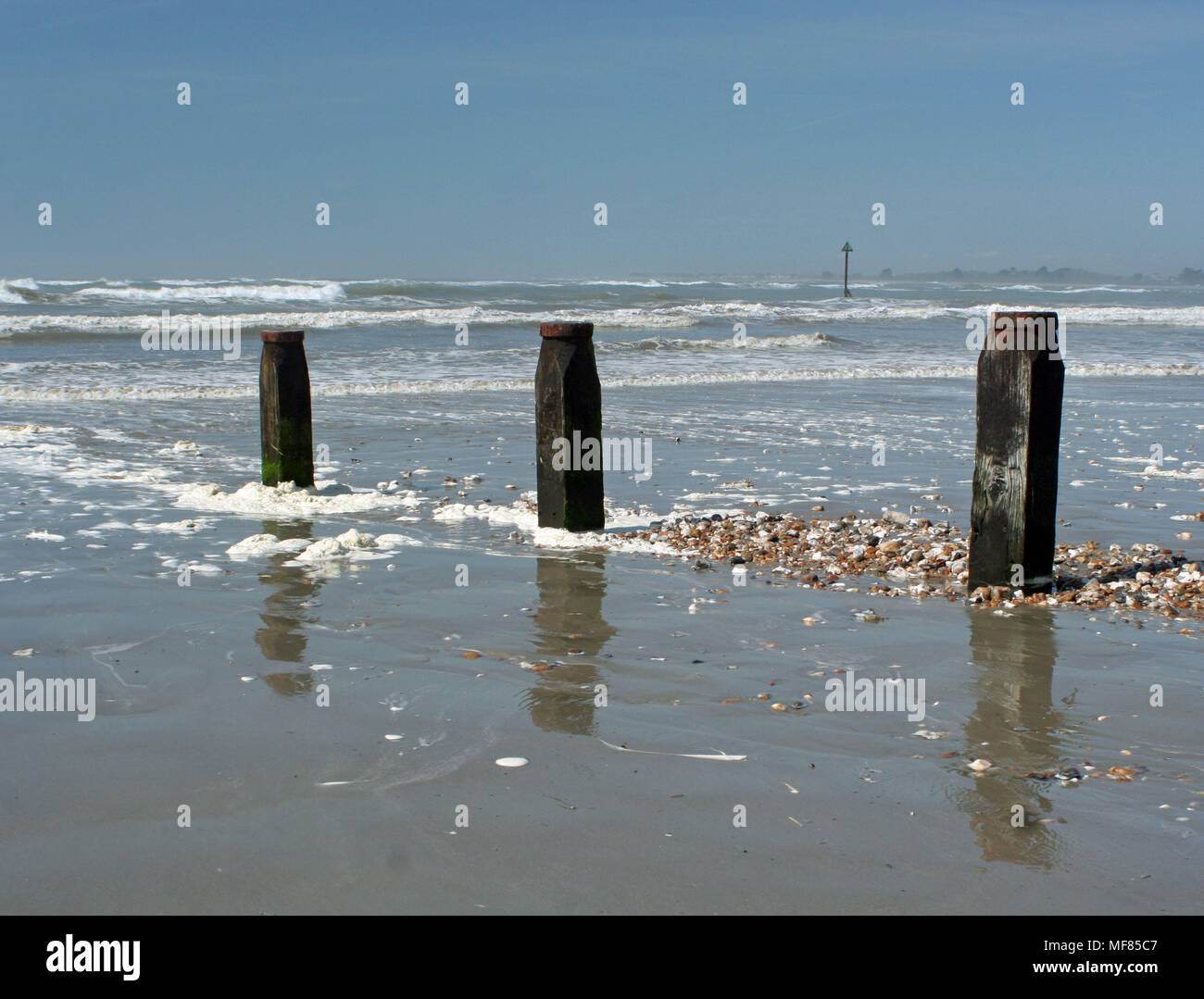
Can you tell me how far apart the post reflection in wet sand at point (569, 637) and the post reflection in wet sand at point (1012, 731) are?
1.39 metres

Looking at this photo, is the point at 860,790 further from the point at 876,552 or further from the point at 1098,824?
the point at 876,552

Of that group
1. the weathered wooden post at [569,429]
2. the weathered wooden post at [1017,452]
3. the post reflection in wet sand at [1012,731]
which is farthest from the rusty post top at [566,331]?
the post reflection in wet sand at [1012,731]

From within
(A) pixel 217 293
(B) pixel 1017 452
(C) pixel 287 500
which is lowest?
(C) pixel 287 500

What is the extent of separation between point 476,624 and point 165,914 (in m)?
2.62

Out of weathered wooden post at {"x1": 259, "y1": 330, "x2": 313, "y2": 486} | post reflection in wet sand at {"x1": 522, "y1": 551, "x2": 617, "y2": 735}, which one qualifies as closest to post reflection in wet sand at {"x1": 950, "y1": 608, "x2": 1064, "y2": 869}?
post reflection in wet sand at {"x1": 522, "y1": 551, "x2": 617, "y2": 735}

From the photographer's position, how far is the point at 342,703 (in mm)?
4242

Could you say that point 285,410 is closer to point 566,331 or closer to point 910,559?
point 566,331

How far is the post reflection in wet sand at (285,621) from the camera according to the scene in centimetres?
450

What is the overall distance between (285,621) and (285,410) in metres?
3.39

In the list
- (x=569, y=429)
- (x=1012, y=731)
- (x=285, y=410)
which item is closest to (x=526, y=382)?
(x=285, y=410)

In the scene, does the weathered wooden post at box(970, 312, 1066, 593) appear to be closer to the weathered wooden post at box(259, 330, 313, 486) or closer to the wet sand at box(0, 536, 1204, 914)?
the wet sand at box(0, 536, 1204, 914)

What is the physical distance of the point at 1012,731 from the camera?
4.02 m

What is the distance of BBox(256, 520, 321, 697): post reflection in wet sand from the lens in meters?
4.50
